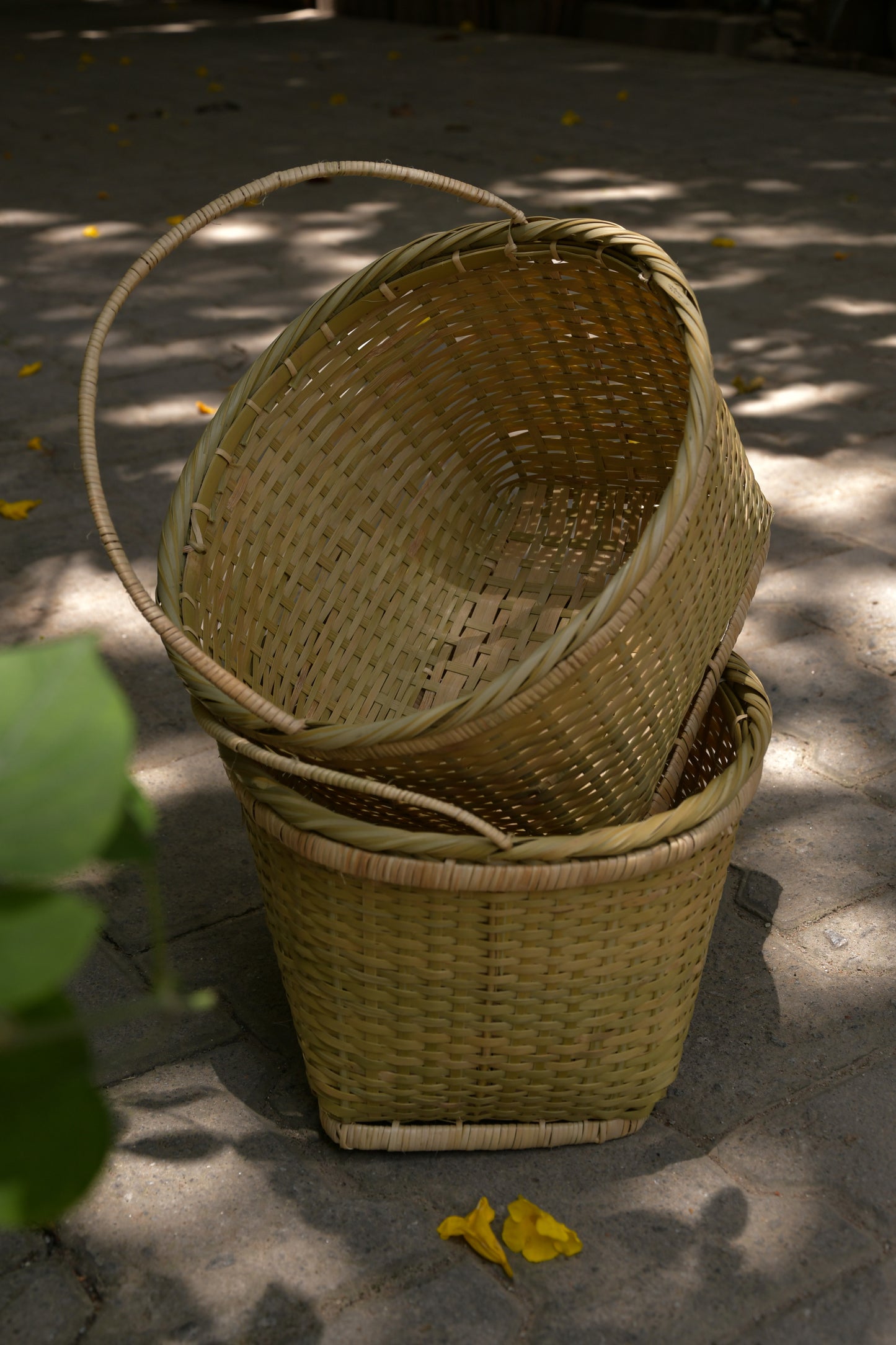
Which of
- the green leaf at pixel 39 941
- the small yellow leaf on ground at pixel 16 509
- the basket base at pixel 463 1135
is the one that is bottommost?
the basket base at pixel 463 1135

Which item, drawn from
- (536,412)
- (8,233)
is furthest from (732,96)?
(536,412)

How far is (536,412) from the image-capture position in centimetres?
201

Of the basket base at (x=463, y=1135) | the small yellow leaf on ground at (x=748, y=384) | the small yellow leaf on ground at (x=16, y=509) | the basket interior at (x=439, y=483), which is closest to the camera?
the basket base at (x=463, y=1135)

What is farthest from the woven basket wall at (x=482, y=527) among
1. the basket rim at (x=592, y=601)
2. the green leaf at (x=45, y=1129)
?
the green leaf at (x=45, y=1129)

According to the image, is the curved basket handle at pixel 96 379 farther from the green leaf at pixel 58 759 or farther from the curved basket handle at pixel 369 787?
the green leaf at pixel 58 759

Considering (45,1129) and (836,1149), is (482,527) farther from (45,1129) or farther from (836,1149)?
(45,1129)

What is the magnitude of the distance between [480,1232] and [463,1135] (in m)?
0.13

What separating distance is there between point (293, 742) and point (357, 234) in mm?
3922

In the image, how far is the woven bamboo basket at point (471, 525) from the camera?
48.5 inches

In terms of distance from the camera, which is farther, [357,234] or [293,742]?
[357,234]

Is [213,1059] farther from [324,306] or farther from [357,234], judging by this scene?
[357,234]

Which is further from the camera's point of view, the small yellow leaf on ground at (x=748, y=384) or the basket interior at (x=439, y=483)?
the small yellow leaf on ground at (x=748, y=384)

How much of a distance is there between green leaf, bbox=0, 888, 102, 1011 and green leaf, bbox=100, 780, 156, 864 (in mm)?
95

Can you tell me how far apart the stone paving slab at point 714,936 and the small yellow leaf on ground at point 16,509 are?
6 centimetres
